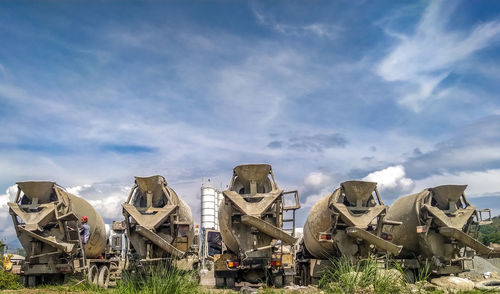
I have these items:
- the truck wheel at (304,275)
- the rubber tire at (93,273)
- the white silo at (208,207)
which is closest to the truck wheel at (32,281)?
the rubber tire at (93,273)

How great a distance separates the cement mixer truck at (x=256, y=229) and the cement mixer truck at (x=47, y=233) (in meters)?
3.29

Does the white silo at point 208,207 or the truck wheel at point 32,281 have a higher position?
the white silo at point 208,207

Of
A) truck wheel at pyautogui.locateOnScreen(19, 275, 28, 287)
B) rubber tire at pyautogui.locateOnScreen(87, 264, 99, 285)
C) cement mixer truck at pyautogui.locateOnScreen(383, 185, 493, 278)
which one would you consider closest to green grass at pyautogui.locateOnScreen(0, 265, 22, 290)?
truck wheel at pyautogui.locateOnScreen(19, 275, 28, 287)

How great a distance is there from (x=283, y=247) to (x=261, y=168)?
253 cm

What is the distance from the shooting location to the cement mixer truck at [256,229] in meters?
11.3

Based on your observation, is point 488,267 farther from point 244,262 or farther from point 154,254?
point 154,254

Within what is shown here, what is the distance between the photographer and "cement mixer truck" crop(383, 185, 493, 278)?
12.9 metres

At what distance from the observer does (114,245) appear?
16.5 metres

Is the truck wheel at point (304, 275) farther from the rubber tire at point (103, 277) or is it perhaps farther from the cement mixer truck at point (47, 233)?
the rubber tire at point (103, 277)

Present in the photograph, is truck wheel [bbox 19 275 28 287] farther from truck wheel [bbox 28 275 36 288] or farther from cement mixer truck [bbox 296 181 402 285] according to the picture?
cement mixer truck [bbox 296 181 402 285]

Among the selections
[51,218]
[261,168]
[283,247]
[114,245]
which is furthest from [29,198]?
[283,247]

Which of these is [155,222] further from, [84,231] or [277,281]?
[277,281]

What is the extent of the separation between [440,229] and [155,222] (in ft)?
27.4

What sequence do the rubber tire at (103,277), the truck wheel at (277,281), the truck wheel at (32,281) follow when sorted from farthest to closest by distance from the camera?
the rubber tire at (103,277)
the truck wheel at (277,281)
the truck wheel at (32,281)
